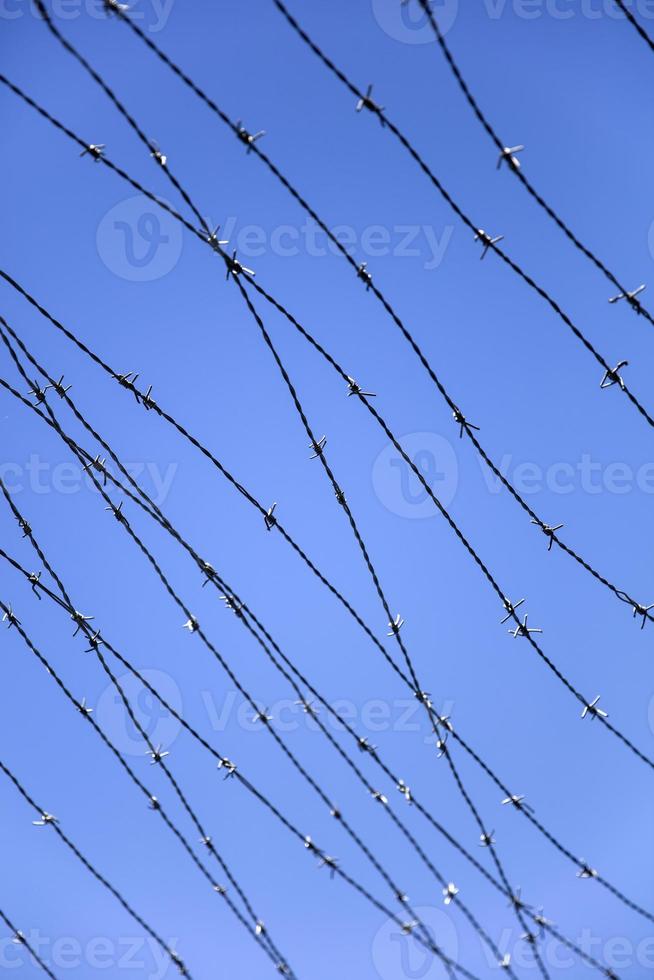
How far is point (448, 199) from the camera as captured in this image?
18.7 ft

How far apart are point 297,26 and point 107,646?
4.11 m

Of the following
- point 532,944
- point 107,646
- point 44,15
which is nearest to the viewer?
point 44,15

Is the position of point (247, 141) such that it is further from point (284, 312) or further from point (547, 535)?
point (547, 535)

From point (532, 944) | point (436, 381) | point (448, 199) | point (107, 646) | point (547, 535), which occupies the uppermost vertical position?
point (448, 199)

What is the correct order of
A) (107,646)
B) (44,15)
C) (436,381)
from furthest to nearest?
(107,646)
(436,381)
(44,15)

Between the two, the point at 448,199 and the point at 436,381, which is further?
the point at 436,381

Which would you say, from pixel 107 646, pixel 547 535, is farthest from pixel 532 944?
pixel 107 646

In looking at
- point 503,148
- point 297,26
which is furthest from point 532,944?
point 297,26

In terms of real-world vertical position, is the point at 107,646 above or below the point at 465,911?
above

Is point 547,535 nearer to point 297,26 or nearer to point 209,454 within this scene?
point 209,454

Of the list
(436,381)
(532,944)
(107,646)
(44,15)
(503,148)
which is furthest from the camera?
(532,944)

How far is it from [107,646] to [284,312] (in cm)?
264

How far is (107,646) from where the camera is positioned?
6.61 metres

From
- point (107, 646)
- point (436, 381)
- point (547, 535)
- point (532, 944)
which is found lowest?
point (532, 944)
